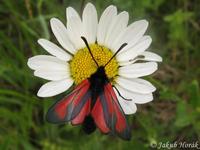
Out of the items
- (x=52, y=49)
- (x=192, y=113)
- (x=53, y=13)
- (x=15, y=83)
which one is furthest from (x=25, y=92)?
(x=192, y=113)

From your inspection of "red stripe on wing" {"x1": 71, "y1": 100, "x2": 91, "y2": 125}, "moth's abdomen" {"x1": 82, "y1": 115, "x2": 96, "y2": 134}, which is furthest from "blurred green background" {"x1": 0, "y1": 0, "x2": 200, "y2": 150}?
"red stripe on wing" {"x1": 71, "y1": 100, "x2": 91, "y2": 125}

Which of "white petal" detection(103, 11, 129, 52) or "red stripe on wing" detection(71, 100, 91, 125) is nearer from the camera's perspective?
"red stripe on wing" detection(71, 100, 91, 125)

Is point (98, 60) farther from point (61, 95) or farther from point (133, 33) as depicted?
point (61, 95)

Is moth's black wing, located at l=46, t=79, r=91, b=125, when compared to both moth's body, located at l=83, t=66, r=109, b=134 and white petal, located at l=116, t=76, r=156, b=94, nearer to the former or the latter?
moth's body, located at l=83, t=66, r=109, b=134

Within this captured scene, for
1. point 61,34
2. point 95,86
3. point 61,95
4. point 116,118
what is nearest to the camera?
point 116,118

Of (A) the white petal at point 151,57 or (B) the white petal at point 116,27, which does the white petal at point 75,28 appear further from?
(A) the white petal at point 151,57

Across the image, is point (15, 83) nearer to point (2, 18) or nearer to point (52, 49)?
point (2, 18)

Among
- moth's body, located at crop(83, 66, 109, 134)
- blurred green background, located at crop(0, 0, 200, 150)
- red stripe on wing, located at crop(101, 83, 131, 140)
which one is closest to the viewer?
red stripe on wing, located at crop(101, 83, 131, 140)

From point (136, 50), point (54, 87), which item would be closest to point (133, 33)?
point (136, 50)
